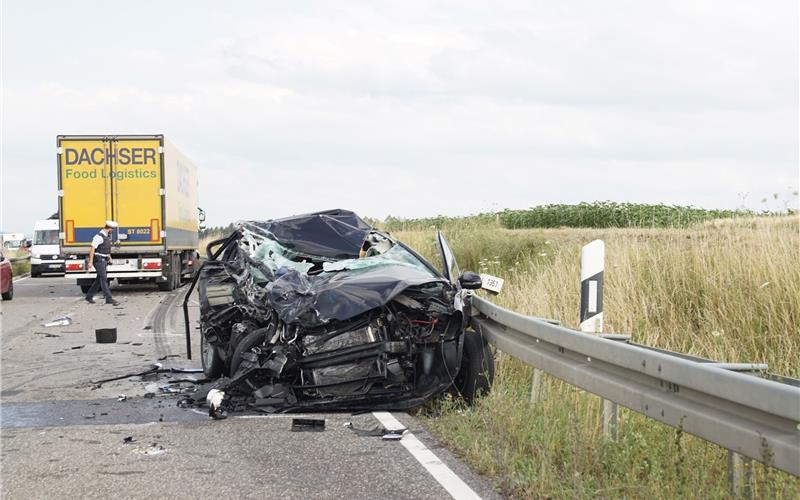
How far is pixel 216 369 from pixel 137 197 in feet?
53.4

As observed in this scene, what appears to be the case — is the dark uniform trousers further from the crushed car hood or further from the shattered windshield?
the crushed car hood

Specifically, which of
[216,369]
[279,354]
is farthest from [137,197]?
[279,354]

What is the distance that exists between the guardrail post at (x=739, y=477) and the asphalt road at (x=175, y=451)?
Answer: 1259 mm

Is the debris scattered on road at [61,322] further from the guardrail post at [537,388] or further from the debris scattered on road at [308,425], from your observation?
the guardrail post at [537,388]

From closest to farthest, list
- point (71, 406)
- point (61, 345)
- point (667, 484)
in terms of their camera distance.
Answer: point (667, 484) → point (71, 406) → point (61, 345)

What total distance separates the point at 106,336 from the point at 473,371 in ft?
24.7

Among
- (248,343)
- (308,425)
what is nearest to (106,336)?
(248,343)

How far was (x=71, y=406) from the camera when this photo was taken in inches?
327

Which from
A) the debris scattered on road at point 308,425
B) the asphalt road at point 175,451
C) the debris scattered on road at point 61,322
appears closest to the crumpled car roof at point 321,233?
the asphalt road at point 175,451

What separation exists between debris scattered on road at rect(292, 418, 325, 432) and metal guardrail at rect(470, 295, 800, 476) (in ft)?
5.31

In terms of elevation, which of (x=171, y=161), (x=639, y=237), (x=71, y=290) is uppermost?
(x=171, y=161)

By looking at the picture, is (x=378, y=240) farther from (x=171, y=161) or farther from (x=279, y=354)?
(x=171, y=161)

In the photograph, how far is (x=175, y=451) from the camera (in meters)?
6.46

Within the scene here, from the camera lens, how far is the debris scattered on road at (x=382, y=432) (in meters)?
6.78
